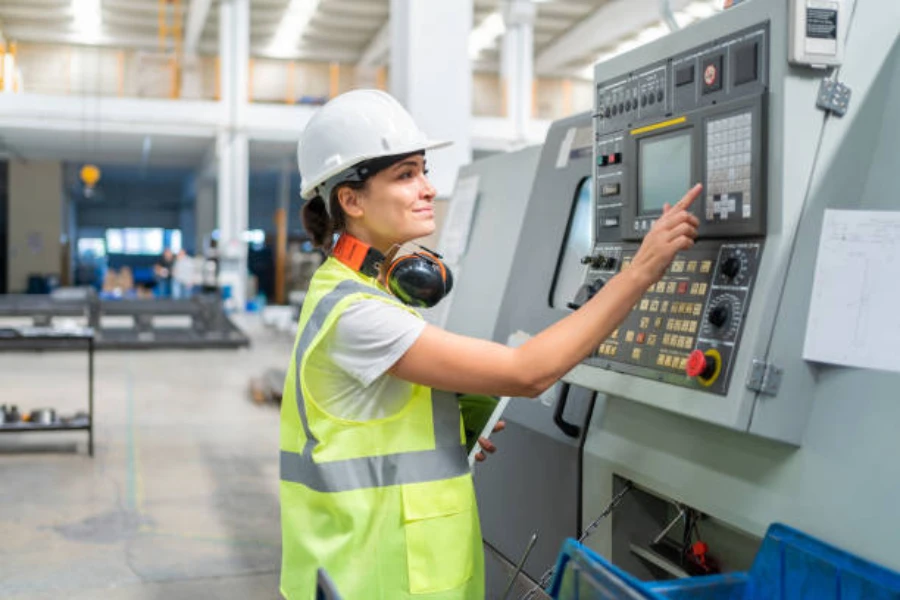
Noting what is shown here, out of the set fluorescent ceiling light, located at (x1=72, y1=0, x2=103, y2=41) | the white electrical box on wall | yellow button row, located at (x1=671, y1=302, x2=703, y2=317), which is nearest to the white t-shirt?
yellow button row, located at (x1=671, y1=302, x2=703, y2=317)

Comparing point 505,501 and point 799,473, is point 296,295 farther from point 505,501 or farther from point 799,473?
point 799,473

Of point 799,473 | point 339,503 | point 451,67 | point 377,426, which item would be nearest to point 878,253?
point 799,473

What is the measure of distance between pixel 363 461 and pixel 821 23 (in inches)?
44.1

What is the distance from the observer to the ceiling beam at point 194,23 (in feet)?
57.5

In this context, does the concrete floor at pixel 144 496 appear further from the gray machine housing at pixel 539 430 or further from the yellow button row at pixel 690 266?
the yellow button row at pixel 690 266

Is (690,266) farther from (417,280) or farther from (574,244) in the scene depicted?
(574,244)

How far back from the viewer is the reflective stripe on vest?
163 centimetres

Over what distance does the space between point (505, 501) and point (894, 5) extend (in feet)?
5.64

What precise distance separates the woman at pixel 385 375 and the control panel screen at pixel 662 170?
0.11 metres

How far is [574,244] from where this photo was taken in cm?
277

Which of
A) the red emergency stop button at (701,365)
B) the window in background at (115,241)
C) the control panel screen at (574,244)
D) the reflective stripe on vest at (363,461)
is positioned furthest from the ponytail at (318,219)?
the window in background at (115,241)

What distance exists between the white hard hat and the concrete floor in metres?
2.46

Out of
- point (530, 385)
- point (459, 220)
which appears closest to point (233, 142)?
point (459, 220)

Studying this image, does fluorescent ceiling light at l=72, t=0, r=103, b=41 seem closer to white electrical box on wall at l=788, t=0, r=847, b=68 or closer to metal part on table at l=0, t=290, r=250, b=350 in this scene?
metal part on table at l=0, t=290, r=250, b=350
